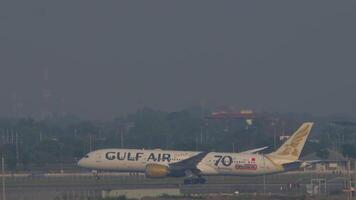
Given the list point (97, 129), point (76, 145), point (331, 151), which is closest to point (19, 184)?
point (331, 151)

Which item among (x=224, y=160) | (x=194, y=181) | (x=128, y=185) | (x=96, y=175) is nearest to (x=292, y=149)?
(x=224, y=160)

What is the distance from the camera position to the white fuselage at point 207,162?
3831 inches

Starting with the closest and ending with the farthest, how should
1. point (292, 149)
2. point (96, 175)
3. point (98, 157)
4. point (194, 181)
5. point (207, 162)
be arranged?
point (194, 181) → point (292, 149) → point (207, 162) → point (98, 157) → point (96, 175)

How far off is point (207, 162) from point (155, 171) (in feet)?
13.1

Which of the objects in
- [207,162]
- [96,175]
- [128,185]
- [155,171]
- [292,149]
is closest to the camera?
[128,185]

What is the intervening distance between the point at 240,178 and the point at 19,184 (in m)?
16.0

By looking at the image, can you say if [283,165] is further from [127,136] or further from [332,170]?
[127,136]

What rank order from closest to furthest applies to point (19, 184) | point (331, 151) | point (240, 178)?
point (19, 184) → point (240, 178) → point (331, 151)

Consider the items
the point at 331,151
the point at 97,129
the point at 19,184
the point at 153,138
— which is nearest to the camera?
the point at 19,184

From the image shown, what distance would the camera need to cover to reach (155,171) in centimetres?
9569

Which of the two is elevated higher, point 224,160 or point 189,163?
point 224,160

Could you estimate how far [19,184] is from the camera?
93.9m

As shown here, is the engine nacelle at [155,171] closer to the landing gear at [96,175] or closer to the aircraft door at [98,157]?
the aircraft door at [98,157]

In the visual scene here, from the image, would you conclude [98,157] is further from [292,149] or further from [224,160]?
[292,149]
